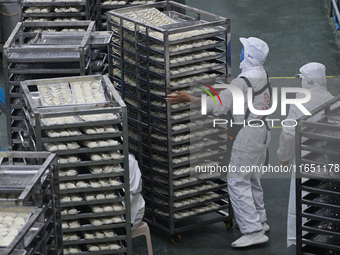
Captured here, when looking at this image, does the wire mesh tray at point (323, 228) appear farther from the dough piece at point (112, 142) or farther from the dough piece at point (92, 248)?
the dough piece at point (92, 248)

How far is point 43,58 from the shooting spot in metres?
Result: 7.40

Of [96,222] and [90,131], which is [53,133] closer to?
[90,131]

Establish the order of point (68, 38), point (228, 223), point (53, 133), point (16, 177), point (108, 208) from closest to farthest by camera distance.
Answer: point (16, 177) < point (53, 133) < point (108, 208) < point (68, 38) < point (228, 223)

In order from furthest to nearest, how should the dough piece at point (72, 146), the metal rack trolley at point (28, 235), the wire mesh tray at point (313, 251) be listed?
the dough piece at point (72, 146) → the wire mesh tray at point (313, 251) → the metal rack trolley at point (28, 235)

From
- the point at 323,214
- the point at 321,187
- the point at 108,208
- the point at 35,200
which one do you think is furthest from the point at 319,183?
the point at 35,200

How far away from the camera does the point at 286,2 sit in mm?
15539

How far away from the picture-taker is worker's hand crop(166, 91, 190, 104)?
7.77 m

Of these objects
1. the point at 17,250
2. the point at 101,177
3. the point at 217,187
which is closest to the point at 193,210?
the point at 217,187

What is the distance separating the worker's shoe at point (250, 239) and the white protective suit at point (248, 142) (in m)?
0.06

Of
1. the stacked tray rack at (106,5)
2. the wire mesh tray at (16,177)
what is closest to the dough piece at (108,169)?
the wire mesh tray at (16,177)

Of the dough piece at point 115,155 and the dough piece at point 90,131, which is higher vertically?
the dough piece at point 90,131

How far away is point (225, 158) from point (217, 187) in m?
0.34

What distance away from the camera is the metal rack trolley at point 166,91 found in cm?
784

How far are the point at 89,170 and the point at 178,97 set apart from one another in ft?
4.80
